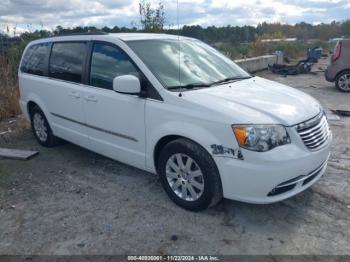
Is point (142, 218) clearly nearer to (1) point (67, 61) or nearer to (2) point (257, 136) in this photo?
(2) point (257, 136)

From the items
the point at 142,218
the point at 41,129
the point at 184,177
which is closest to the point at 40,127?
the point at 41,129

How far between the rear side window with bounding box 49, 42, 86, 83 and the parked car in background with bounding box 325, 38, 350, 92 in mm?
7890

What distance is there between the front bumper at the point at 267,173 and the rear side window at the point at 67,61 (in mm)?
2410

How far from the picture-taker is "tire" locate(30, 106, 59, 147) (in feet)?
18.6

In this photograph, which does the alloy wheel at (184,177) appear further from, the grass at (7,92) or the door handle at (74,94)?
the grass at (7,92)

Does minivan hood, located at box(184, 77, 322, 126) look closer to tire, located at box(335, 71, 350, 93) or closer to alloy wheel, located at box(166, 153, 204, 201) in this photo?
alloy wheel, located at box(166, 153, 204, 201)

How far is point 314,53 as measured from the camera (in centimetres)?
1410

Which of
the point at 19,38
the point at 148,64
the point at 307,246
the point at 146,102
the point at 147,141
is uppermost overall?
the point at 19,38

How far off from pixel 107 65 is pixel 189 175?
5.56ft

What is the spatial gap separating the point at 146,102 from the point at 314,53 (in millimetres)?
12160

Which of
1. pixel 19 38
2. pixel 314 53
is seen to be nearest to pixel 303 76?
pixel 314 53

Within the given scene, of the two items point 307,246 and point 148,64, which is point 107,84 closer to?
point 148,64

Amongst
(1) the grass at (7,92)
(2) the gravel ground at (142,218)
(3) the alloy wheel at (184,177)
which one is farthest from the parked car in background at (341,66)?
(1) the grass at (7,92)

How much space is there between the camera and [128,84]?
12.0 feet
